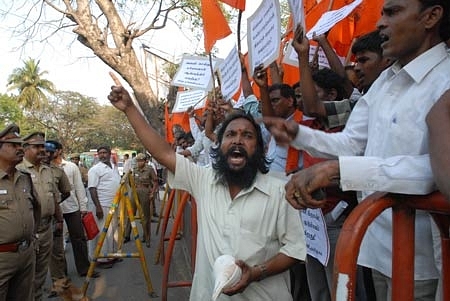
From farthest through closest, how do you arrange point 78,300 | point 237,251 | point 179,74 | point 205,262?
point 179,74
point 78,300
point 205,262
point 237,251

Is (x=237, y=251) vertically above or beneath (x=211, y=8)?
beneath

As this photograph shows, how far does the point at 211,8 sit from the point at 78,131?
48.8 meters

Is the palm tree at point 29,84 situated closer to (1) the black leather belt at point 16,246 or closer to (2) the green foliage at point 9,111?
(2) the green foliage at point 9,111

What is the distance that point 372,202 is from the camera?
115cm

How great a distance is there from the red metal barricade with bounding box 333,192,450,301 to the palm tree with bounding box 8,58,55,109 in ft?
176

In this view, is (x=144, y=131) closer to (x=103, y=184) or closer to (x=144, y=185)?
(x=103, y=184)

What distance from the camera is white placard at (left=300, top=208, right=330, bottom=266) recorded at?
2527 mm

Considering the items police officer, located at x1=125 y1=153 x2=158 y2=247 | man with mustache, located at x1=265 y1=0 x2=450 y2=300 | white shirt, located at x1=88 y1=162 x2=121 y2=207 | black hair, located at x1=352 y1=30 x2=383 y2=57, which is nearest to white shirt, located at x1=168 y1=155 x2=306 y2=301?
man with mustache, located at x1=265 y1=0 x2=450 y2=300

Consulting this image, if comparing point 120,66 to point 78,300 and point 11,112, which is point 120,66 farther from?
point 11,112

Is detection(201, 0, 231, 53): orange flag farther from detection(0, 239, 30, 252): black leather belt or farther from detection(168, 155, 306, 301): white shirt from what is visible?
detection(0, 239, 30, 252): black leather belt

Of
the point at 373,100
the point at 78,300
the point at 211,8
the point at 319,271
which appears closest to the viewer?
the point at 373,100

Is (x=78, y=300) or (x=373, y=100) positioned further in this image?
(x=78, y=300)

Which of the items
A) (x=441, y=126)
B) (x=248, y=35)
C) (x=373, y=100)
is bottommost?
(x=441, y=126)

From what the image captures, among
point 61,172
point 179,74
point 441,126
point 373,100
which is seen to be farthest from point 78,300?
point 441,126
